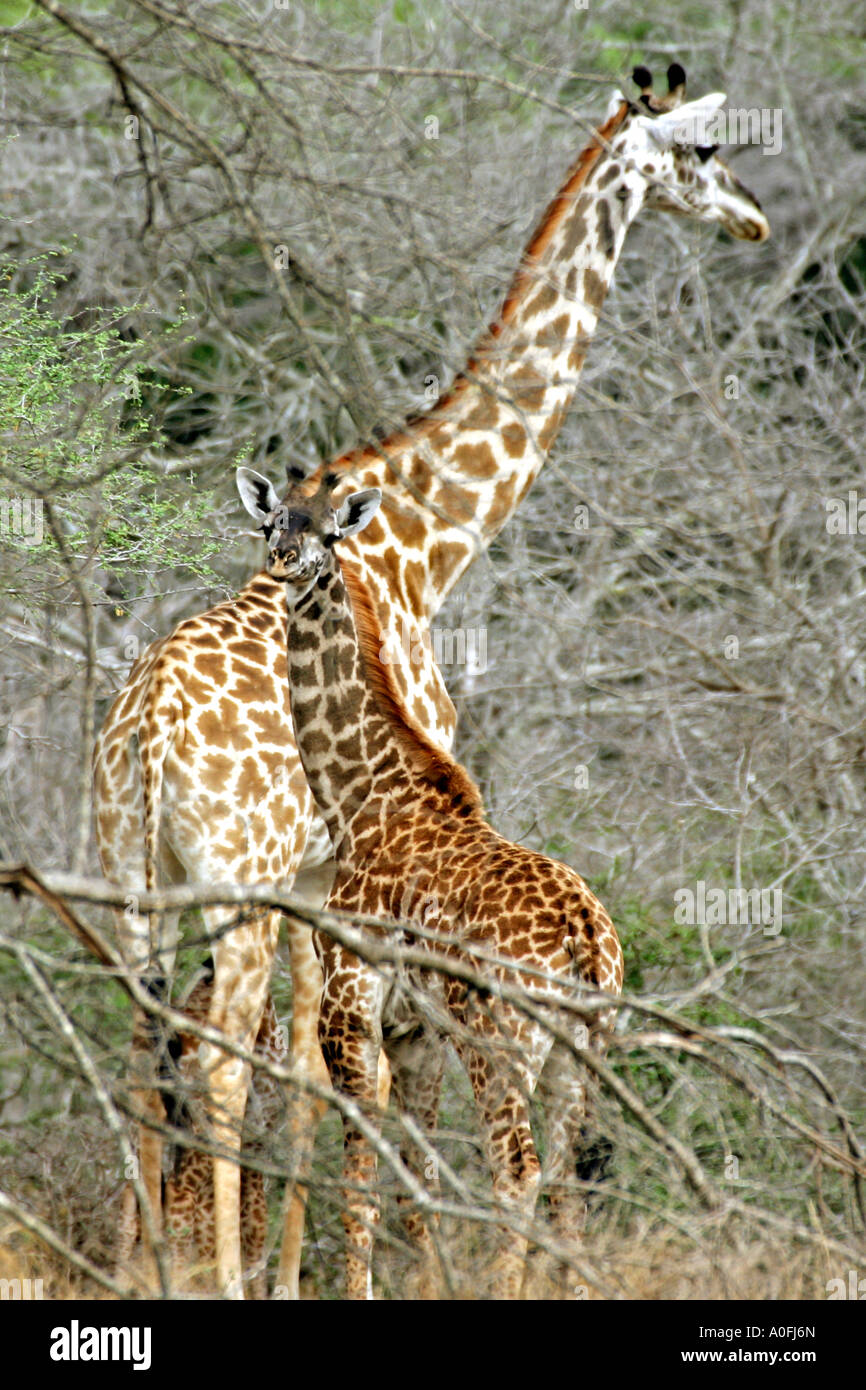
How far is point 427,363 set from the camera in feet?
32.6

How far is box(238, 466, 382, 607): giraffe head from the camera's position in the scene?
5324 millimetres

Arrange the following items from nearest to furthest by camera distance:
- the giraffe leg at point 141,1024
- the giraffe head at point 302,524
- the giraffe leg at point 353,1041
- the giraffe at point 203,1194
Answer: the giraffe leg at point 353,1041 → the giraffe leg at point 141,1024 → the giraffe head at point 302,524 → the giraffe at point 203,1194

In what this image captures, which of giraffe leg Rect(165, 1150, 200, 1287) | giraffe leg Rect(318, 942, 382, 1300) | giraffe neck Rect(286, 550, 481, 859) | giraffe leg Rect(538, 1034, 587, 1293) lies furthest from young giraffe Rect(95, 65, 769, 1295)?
giraffe leg Rect(538, 1034, 587, 1293)

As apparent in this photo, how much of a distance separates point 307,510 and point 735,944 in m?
3.00

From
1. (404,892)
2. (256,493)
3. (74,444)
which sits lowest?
(404,892)

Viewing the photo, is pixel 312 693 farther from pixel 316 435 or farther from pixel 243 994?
pixel 316 435

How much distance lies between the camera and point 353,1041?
5.19 m

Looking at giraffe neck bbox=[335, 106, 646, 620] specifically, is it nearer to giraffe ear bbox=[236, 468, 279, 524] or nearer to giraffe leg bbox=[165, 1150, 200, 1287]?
A: giraffe ear bbox=[236, 468, 279, 524]

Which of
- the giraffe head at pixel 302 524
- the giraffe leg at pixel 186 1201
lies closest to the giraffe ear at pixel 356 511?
the giraffe head at pixel 302 524

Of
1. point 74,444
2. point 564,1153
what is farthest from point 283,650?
point 564,1153

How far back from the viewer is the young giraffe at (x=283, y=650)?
5.65 meters

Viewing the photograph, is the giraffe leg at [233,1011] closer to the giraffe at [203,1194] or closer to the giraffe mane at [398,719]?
the giraffe at [203,1194]

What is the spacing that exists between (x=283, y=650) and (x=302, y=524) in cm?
99

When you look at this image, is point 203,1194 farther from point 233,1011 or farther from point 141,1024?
point 141,1024
